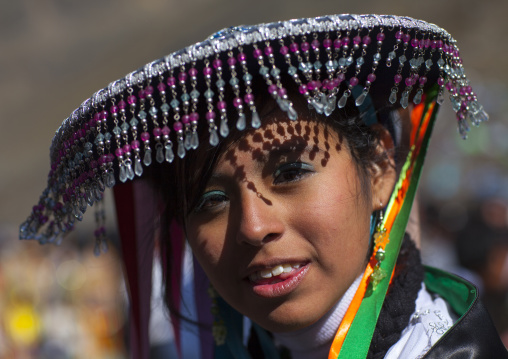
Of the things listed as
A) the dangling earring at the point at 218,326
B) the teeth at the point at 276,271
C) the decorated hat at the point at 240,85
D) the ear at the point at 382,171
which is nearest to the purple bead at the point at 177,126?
the decorated hat at the point at 240,85

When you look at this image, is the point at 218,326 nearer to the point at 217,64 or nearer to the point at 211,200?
the point at 211,200

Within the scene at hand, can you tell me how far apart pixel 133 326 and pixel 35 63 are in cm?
1071

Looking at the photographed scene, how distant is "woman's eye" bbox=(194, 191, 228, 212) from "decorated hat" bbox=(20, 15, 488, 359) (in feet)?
0.44

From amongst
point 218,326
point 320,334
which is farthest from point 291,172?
point 218,326

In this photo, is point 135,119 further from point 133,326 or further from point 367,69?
point 133,326

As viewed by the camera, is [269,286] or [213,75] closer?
[213,75]

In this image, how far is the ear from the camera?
1572 millimetres

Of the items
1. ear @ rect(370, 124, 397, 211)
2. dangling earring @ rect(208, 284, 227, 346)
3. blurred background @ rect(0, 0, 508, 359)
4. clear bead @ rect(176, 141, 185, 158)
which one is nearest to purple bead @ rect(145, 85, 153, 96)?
clear bead @ rect(176, 141, 185, 158)

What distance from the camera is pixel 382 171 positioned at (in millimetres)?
1594

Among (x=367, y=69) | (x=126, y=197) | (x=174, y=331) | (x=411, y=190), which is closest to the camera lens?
(x=367, y=69)

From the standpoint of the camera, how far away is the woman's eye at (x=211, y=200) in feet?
4.67

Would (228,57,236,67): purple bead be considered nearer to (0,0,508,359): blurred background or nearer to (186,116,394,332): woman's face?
(186,116,394,332): woman's face

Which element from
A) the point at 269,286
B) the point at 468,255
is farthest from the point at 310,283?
the point at 468,255

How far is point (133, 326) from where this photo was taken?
6.63 feet
